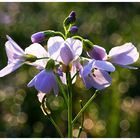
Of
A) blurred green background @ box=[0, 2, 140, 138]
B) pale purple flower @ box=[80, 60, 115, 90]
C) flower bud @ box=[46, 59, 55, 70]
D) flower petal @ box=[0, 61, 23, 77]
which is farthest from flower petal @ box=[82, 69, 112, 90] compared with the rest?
blurred green background @ box=[0, 2, 140, 138]

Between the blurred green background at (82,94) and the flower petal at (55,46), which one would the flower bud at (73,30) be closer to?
the flower petal at (55,46)

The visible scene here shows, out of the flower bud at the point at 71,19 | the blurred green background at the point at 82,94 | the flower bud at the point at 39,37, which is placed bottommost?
the blurred green background at the point at 82,94

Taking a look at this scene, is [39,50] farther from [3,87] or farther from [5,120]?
[3,87]

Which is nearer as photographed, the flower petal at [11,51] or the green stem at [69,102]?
the green stem at [69,102]

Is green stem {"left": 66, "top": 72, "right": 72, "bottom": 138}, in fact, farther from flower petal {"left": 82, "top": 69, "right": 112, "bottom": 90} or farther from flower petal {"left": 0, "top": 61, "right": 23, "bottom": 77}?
flower petal {"left": 0, "top": 61, "right": 23, "bottom": 77}

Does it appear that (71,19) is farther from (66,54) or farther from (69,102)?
(69,102)

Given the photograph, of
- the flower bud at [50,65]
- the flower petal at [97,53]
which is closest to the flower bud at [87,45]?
the flower petal at [97,53]
